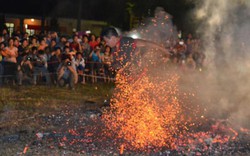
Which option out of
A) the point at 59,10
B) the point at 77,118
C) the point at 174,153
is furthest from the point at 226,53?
the point at 59,10

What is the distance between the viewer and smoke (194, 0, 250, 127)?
9.03 metres

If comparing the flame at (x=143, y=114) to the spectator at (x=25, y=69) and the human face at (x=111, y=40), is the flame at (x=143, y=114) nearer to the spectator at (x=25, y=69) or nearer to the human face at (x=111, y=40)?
the human face at (x=111, y=40)

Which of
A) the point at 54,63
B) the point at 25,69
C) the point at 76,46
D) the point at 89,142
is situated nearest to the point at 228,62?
the point at 76,46

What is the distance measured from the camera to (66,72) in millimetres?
11977

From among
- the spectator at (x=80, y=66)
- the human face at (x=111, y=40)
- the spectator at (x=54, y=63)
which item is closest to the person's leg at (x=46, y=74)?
the spectator at (x=54, y=63)

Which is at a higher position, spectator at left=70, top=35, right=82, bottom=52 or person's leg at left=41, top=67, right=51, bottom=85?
spectator at left=70, top=35, right=82, bottom=52

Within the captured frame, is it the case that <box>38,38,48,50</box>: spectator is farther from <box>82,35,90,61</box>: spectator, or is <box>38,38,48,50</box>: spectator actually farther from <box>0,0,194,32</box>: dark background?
<box>0,0,194,32</box>: dark background

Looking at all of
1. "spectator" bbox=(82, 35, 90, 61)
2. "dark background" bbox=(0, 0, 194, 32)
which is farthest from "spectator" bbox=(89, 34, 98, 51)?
"dark background" bbox=(0, 0, 194, 32)

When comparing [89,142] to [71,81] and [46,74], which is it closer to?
[71,81]

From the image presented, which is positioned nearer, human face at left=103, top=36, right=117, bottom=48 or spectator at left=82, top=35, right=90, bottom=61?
human face at left=103, top=36, right=117, bottom=48

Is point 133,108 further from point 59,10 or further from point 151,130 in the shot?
point 59,10

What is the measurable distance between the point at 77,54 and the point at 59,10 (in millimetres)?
22672

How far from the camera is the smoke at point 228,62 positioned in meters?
9.03

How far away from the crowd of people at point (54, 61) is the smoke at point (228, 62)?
3496mm
